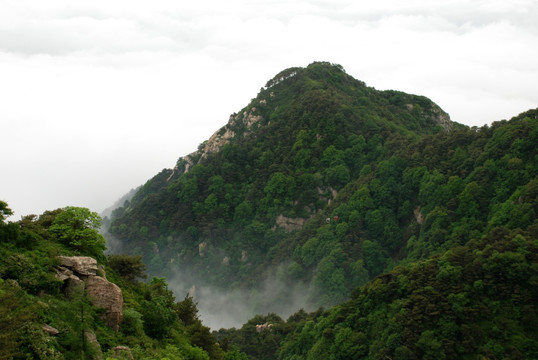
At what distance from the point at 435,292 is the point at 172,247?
101560 mm

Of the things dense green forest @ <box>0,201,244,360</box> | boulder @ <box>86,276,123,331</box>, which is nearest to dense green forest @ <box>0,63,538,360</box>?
dense green forest @ <box>0,201,244,360</box>

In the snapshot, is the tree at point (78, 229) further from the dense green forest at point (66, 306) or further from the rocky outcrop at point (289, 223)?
the rocky outcrop at point (289, 223)

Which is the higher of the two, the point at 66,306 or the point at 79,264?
the point at 79,264

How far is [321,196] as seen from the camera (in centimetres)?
13975

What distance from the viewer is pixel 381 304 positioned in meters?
71.5

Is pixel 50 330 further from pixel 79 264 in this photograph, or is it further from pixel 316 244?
pixel 316 244

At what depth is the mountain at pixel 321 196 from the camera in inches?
3907

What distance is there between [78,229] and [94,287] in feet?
23.3

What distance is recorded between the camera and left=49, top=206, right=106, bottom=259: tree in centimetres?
3953

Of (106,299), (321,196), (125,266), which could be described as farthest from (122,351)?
(321,196)

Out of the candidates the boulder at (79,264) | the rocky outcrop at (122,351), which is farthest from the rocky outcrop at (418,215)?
the rocky outcrop at (122,351)

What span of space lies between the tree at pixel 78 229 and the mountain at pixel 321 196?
65992mm

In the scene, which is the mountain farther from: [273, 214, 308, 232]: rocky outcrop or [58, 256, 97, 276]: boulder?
[58, 256, 97, 276]: boulder

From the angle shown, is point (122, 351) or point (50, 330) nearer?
point (50, 330)
